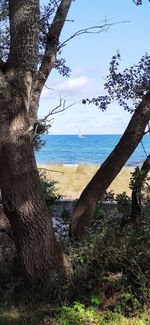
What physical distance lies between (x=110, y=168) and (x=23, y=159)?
110cm

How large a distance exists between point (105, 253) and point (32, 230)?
68cm

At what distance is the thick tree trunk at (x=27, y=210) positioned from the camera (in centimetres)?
432

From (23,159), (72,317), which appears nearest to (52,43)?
(23,159)

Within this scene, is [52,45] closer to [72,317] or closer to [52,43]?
[52,43]

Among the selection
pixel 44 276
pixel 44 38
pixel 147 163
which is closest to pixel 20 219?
pixel 44 276

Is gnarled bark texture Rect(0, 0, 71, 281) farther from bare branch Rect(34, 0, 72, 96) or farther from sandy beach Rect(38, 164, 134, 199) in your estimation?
sandy beach Rect(38, 164, 134, 199)

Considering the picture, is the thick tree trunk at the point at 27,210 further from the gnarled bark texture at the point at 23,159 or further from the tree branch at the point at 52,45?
the tree branch at the point at 52,45

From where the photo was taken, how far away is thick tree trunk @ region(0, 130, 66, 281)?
432cm

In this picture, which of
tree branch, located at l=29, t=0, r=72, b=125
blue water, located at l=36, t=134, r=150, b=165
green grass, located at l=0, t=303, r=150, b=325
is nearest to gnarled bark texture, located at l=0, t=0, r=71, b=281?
green grass, located at l=0, t=303, r=150, b=325

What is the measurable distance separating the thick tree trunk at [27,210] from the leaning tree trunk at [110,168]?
2.36ft

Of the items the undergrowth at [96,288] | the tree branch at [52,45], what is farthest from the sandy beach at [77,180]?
the undergrowth at [96,288]

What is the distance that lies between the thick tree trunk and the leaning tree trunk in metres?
0.72

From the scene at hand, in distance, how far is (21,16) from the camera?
14.8 ft

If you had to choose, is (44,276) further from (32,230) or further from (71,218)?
(71,218)
